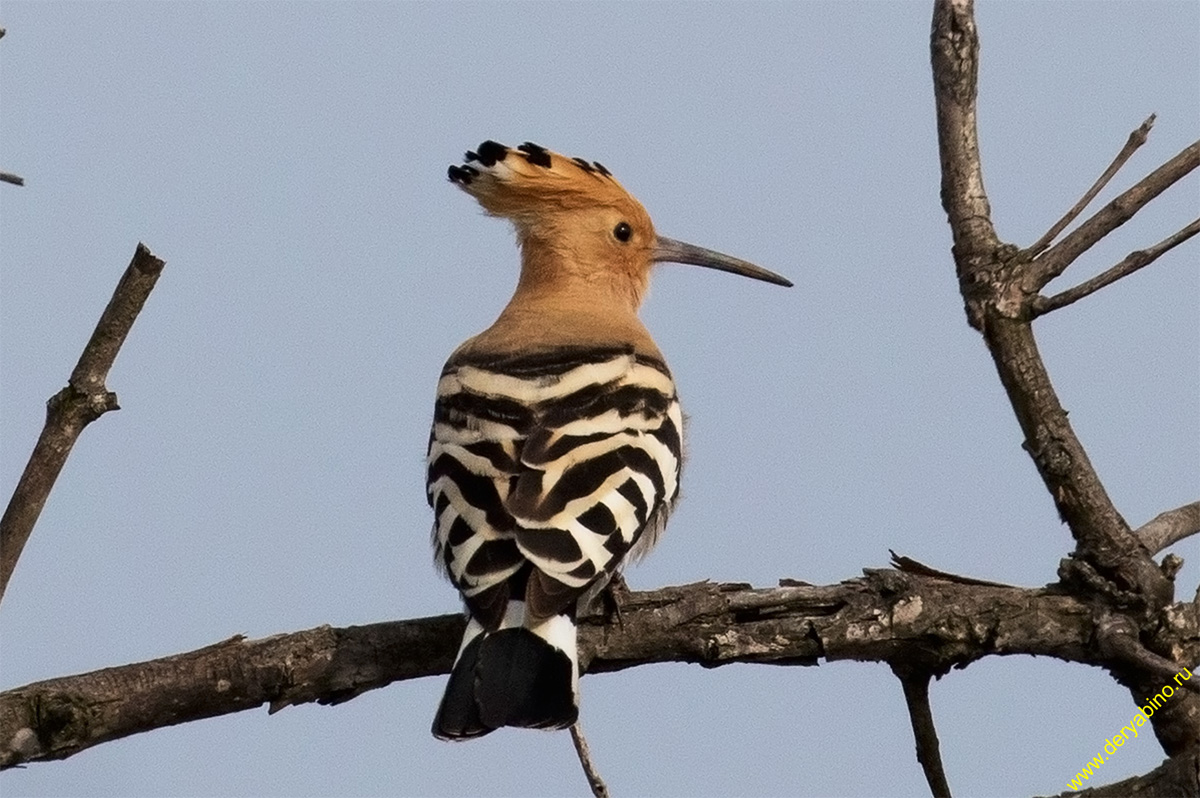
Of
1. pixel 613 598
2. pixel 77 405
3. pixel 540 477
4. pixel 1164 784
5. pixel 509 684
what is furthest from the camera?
pixel 540 477

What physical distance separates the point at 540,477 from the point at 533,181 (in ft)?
5.32

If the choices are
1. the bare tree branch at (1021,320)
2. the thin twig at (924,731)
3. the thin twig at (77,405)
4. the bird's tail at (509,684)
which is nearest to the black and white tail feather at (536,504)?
the bird's tail at (509,684)

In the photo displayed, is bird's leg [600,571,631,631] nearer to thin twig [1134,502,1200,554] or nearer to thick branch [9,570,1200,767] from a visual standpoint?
thick branch [9,570,1200,767]

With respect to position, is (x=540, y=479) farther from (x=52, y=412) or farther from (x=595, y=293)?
(x=595, y=293)

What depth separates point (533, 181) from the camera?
4.50 metres

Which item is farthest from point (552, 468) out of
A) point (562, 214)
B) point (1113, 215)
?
point (562, 214)

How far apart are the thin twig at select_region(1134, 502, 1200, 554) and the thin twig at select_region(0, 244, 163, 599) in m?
1.75

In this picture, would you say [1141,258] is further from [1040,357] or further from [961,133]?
[961,133]

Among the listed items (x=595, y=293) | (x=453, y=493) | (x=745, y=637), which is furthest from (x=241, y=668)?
(x=595, y=293)

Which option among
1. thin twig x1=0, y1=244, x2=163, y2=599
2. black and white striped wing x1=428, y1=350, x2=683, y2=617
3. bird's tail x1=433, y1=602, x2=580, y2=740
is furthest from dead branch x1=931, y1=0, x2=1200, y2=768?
thin twig x1=0, y1=244, x2=163, y2=599

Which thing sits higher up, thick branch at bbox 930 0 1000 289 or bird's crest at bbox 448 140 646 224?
bird's crest at bbox 448 140 646 224

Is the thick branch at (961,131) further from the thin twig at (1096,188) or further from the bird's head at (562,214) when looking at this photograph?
the bird's head at (562,214)

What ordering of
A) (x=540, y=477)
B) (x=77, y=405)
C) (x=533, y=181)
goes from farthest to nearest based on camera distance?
(x=533, y=181)
(x=540, y=477)
(x=77, y=405)

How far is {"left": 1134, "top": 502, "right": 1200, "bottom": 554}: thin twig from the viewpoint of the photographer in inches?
115
